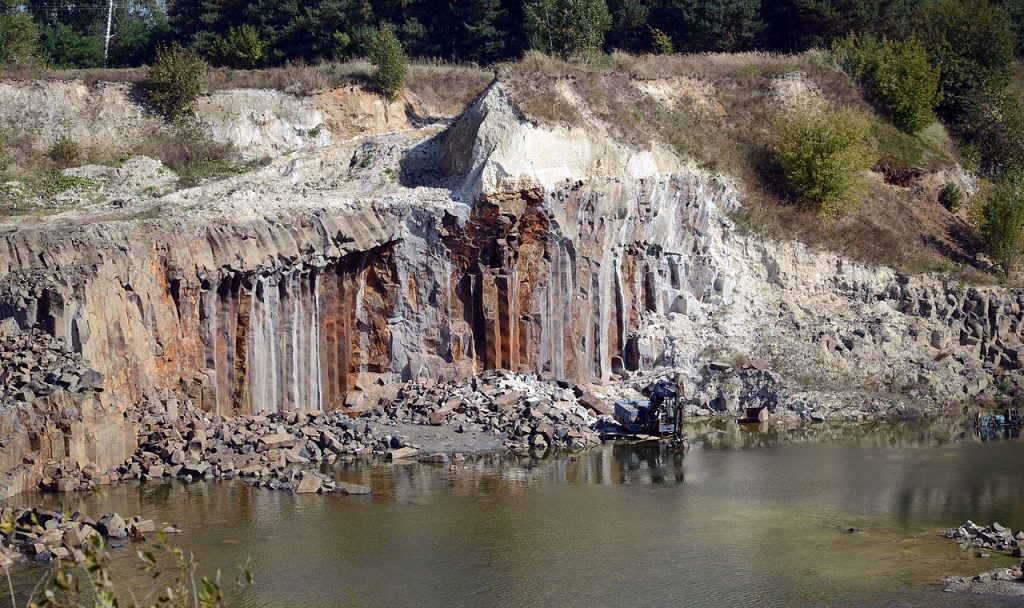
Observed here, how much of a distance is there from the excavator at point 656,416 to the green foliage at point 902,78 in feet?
65.9

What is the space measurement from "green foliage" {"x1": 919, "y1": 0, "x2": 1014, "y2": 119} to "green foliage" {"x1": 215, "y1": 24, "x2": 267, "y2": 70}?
92.2 ft

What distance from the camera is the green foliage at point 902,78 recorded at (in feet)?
153

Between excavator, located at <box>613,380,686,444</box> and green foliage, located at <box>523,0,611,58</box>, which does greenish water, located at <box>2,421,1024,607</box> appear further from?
green foliage, located at <box>523,0,611,58</box>

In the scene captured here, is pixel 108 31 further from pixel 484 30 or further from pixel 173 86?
pixel 173 86

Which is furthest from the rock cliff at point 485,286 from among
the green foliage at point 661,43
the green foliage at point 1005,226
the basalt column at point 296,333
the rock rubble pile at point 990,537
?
the green foliage at point 661,43

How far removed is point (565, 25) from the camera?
1955 inches

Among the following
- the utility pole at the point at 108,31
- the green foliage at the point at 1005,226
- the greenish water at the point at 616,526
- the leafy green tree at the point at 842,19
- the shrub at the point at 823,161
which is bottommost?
the greenish water at the point at 616,526

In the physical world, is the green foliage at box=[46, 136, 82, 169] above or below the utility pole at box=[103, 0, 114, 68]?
below

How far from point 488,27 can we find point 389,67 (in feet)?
35.8

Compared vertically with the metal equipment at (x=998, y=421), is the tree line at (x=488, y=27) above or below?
above

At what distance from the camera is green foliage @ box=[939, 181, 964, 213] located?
44.8 m

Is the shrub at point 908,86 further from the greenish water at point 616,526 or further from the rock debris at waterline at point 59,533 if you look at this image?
the rock debris at waterline at point 59,533

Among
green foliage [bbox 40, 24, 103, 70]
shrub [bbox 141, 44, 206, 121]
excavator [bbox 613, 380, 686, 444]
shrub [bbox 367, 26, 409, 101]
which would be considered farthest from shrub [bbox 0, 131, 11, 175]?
excavator [bbox 613, 380, 686, 444]

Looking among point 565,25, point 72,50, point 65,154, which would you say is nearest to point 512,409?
point 65,154
